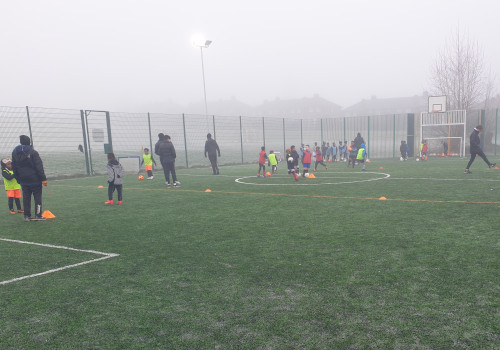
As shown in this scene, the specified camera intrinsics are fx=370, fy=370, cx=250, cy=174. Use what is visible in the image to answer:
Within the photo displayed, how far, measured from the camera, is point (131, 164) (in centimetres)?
2252

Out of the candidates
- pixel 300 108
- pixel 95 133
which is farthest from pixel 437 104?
pixel 300 108

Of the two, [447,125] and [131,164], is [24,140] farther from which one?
[447,125]

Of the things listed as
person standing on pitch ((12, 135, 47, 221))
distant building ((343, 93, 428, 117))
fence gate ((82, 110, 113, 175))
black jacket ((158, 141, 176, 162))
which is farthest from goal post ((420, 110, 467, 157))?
distant building ((343, 93, 428, 117))

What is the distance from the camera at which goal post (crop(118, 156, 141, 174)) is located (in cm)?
2228

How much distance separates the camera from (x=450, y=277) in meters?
4.38

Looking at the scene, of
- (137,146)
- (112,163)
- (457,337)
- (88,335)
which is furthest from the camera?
(137,146)

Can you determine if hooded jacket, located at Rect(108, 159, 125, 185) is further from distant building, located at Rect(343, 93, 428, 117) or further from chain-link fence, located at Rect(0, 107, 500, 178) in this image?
distant building, located at Rect(343, 93, 428, 117)

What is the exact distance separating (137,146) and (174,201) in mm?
15100

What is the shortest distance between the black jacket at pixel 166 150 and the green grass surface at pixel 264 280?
601cm

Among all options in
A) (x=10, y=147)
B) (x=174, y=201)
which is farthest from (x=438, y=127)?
(x=10, y=147)

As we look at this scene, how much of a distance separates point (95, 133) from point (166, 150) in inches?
393

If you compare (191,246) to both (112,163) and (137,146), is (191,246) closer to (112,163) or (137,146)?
(112,163)

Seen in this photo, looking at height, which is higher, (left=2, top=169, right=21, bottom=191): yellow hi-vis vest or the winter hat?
the winter hat

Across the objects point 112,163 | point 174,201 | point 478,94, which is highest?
point 478,94
